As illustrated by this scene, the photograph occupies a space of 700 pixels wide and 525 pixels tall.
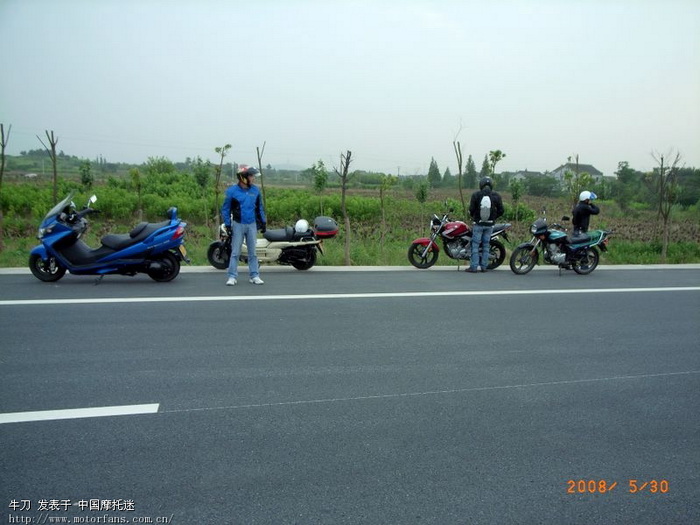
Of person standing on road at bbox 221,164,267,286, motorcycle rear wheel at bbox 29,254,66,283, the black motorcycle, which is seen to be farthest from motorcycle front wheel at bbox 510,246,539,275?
motorcycle rear wheel at bbox 29,254,66,283

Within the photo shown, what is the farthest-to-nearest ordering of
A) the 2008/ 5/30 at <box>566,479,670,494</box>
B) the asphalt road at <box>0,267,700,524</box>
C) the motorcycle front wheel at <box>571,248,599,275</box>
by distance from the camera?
the motorcycle front wheel at <box>571,248,599,275</box>, the 2008/ 5/30 at <box>566,479,670,494</box>, the asphalt road at <box>0,267,700,524</box>

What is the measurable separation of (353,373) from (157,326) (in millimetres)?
2559

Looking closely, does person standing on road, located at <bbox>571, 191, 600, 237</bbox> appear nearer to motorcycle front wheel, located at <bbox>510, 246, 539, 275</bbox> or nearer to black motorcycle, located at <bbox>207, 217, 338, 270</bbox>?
motorcycle front wheel, located at <bbox>510, 246, 539, 275</bbox>

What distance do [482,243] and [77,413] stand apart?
8889 millimetres

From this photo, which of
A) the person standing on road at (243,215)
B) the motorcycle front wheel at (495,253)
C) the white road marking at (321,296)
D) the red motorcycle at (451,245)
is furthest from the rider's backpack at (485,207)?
the person standing on road at (243,215)

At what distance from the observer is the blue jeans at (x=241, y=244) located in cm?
871

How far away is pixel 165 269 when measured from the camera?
28.3ft

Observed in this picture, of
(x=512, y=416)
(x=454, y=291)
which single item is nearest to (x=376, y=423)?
(x=512, y=416)

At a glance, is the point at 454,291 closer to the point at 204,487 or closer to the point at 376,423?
the point at 376,423

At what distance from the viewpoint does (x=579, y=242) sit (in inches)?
439

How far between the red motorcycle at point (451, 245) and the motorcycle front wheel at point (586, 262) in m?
1.52

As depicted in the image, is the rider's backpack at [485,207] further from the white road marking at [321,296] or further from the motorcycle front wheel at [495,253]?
the white road marking at [321,296]

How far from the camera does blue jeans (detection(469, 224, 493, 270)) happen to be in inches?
433

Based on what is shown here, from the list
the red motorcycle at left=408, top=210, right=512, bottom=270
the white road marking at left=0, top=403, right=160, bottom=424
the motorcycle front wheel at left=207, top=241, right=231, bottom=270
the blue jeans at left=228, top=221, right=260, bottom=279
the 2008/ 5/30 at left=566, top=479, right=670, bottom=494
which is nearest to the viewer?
the 2008/ 5/30 at left=566, top=479, right=670, bottom=494
